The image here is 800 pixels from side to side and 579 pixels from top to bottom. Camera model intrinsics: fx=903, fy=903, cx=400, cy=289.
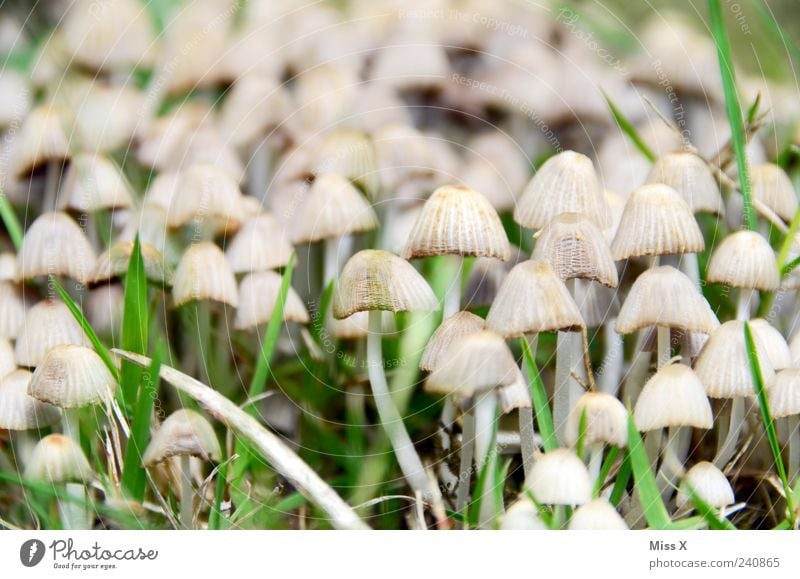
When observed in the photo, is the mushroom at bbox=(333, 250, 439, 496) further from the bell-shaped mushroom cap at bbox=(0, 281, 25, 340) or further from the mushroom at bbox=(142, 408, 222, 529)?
the bell-shaped mushroom cap at bbox=(0, 281, 25, 340)

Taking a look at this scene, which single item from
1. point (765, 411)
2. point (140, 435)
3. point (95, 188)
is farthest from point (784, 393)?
point (95, 188)

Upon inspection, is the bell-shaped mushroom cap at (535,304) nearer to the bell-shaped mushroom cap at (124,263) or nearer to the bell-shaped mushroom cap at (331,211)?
the bell-shaped mushroom cap at (331,211)

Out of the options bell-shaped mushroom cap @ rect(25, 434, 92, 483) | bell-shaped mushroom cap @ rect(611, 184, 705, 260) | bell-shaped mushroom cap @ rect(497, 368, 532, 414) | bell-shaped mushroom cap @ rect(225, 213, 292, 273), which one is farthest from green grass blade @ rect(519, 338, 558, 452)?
bell-shaped mushroom cap @ rect(25, 434, 92, 483)

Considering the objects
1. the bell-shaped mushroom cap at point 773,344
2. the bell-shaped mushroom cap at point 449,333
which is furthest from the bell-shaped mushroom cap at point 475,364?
the bell-shaped mushroom cap at point 773,344

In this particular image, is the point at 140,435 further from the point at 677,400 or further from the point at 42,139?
the point at 677,400

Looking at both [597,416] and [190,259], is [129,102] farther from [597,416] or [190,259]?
[597,416]
